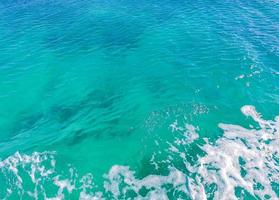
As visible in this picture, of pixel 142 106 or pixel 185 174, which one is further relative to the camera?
pixel 142 106

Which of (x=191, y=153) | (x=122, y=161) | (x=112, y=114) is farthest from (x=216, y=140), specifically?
(x=112, y=114)

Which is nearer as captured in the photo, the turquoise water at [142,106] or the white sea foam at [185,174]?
the white sea foam at [185,174]

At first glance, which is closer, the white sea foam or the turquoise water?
the white sea foam

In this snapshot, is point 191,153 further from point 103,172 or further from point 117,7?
point 117,7

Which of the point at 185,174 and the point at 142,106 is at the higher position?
the point at 142,106
